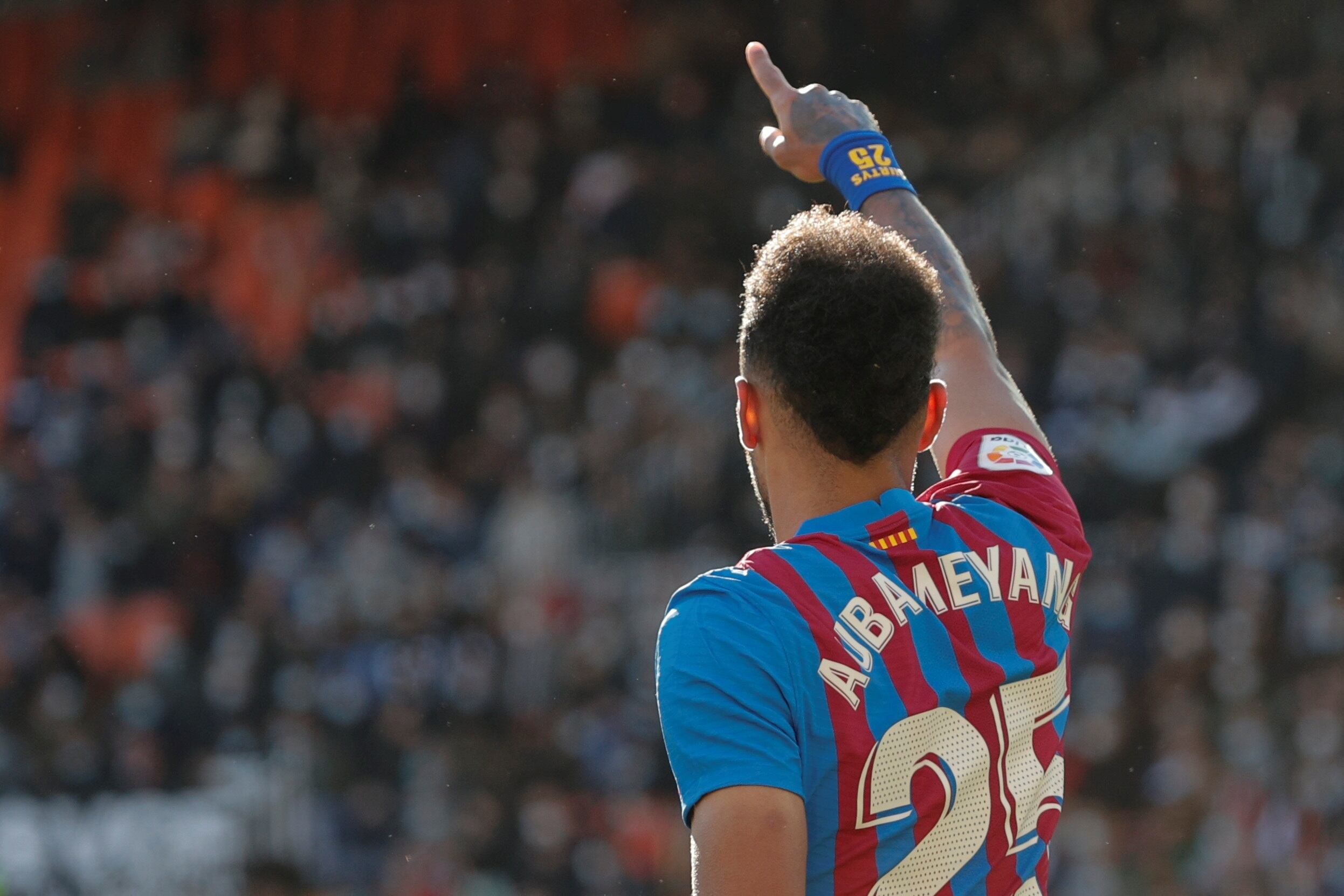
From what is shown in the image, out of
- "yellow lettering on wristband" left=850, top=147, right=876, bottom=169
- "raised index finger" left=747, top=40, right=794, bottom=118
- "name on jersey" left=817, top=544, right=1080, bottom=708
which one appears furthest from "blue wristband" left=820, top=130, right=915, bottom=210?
"name on jersey" left=817, top=544, right=1080, bottom=708

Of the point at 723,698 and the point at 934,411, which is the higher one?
the point at 934,411

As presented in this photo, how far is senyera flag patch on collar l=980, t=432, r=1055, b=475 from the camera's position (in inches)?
77.5

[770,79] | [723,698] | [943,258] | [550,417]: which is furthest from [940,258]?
[550,417]

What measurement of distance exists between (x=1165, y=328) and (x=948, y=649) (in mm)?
8142

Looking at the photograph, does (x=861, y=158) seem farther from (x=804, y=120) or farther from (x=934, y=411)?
(x=934, y=411)

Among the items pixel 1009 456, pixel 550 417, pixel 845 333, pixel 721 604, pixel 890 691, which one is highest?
pixel 550 417

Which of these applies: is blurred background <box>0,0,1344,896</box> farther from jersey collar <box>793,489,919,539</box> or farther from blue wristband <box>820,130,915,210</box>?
jersey collar <box>793,489,919,539</box>

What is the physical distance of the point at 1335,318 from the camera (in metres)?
9.06

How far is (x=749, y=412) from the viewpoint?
1.73 m

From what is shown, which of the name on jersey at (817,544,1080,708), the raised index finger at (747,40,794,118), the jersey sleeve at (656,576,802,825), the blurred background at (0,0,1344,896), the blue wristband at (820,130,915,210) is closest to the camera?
the jersey sleeve at (656,576,802,825)

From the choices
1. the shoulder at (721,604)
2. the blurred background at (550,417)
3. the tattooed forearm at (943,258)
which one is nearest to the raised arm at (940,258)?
the tattooed forearm at (943,258)

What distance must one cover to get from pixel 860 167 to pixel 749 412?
77 centimetres

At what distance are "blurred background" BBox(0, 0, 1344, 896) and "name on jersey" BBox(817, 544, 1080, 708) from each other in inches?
268

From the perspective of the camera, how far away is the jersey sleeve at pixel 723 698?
1.48 meters
